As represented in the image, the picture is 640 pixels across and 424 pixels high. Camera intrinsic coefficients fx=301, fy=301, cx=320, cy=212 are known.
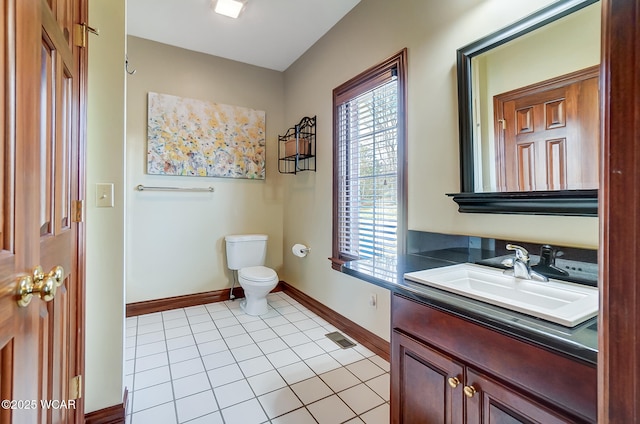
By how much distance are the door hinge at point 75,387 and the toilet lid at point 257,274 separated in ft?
5.13

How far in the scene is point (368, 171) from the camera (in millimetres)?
2262

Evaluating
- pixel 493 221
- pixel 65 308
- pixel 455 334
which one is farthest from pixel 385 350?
pixel 65 308

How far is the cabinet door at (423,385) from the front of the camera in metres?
0.91

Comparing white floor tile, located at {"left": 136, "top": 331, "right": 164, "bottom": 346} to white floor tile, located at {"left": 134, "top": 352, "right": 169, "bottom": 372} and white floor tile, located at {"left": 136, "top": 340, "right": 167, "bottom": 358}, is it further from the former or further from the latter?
white floor tile, located at {"left": 134, "top": 352, "right": 169, "bottom": 372}

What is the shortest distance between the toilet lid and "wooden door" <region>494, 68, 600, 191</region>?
2039 millimetres

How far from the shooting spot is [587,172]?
1070 mm

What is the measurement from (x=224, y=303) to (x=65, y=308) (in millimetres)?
2231

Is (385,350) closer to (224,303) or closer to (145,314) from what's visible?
(224,303)

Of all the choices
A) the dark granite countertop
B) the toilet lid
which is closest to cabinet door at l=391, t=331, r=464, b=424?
the dark granite countertop

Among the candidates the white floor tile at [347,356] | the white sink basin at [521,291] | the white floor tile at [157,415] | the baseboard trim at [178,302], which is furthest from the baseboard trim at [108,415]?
the baseboard trim at [178,302]

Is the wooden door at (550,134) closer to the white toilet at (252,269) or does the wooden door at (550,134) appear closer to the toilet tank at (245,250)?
the white toilet at (252,269)

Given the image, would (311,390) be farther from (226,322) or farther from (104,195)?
(104,195)

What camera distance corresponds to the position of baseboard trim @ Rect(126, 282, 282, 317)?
282 cm

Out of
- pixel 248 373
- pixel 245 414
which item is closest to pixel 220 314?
pixel 248 373
